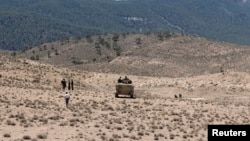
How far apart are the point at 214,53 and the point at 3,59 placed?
6588cm

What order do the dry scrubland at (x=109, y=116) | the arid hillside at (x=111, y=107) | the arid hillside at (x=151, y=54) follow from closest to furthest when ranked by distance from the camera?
the dry scrubland at (x=109, y=116) → the arid hillside at (x=111, y=107) → the arid hillside at (x=151, y=54)

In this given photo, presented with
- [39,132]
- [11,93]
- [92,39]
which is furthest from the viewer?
[92,39]

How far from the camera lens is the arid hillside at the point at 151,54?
112688mm

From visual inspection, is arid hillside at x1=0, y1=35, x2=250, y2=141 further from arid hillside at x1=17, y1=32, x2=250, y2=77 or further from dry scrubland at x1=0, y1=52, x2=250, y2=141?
arid hillside at x1=17, y1=32, x2=250, y2=77

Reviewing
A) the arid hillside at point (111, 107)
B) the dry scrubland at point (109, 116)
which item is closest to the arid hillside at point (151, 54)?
the arid hillside at point (111, 107)

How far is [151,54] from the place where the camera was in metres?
131

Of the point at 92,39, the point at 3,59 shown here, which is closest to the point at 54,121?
the point at 3,59

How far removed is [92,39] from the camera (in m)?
162

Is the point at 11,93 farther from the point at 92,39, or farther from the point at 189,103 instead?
the point at 92,39

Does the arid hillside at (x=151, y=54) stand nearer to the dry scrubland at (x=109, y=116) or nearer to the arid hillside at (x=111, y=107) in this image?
the arid hillside at (x=111, y=107)

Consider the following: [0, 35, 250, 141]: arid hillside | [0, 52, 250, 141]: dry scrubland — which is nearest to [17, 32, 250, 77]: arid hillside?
[0, 35, 250, 141]: arid hillside

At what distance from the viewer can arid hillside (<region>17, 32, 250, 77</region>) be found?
11269cm

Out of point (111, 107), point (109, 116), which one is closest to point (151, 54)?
point (111, 107)

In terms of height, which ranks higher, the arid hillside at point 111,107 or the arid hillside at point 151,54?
the arid hillside at point 151,54
